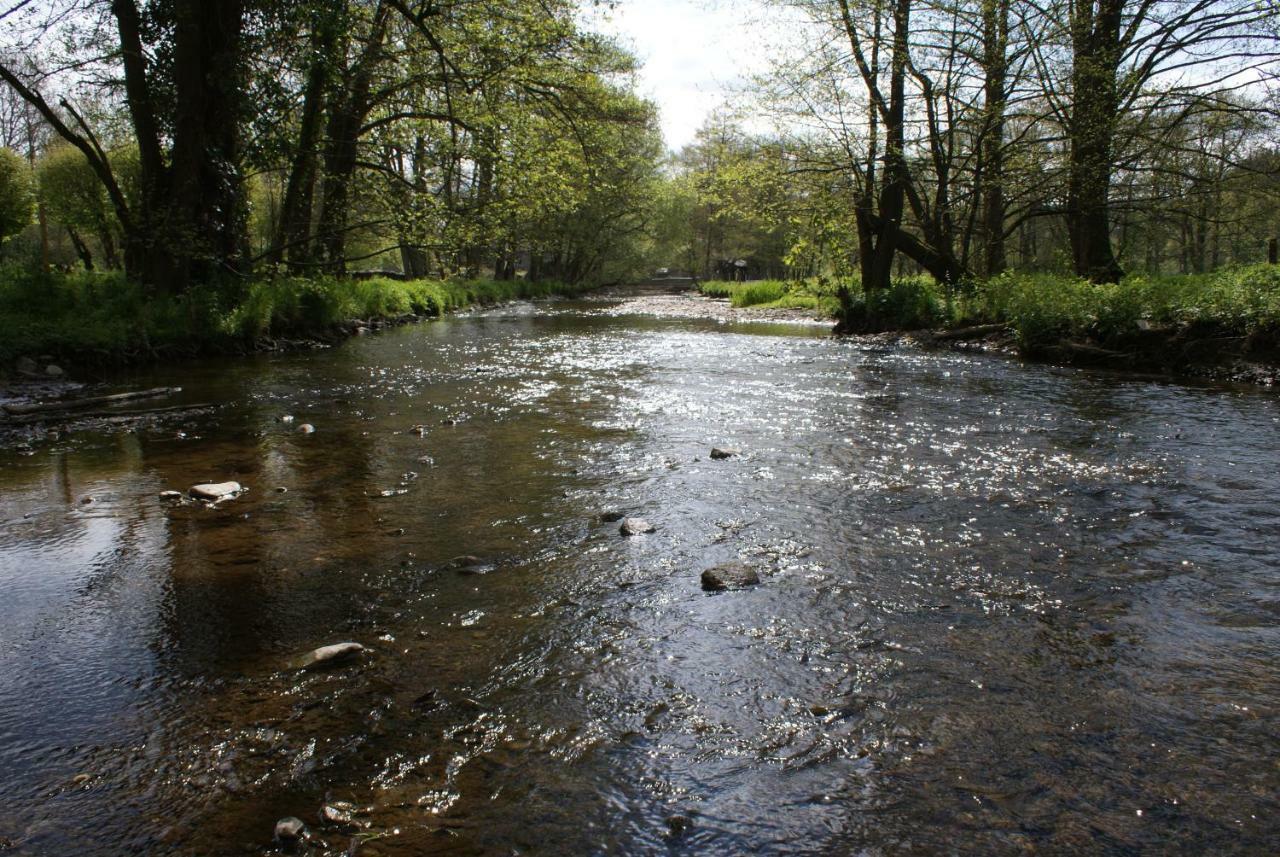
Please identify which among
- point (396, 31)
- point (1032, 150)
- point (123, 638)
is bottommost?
point (123, 638)

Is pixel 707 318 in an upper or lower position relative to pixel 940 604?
upper

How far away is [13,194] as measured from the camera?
29.6 meters

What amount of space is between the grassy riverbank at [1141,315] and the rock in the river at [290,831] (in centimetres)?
1256

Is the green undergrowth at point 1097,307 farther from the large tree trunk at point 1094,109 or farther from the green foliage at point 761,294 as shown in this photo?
the green foliage at point 761,294

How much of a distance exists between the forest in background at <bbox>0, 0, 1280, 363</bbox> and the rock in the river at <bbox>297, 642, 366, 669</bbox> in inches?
431

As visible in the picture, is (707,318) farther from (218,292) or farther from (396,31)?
(218,292)

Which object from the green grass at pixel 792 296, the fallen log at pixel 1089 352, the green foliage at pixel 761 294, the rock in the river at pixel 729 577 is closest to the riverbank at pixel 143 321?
the rock in the river at pixel 729 577

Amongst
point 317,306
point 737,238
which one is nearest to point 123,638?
point 317,306

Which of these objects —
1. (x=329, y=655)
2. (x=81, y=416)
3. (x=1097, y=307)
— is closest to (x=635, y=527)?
(x=329, y=655)

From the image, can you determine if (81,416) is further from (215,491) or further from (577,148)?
(577,148)

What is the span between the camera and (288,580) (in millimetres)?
3885

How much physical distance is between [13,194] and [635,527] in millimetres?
37177

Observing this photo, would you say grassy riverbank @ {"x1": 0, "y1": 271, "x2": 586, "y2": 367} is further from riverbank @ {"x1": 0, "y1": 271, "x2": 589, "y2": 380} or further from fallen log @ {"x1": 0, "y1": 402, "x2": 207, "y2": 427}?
fallen log @ {"x1": 0, "y1": 402, "x2": 207, "y2": 427}

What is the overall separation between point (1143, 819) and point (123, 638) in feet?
12.9
